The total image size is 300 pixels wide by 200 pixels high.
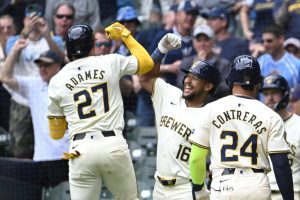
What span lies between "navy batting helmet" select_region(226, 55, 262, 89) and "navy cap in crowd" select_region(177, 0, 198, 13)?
424cm

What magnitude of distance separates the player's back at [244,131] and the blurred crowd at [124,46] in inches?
137

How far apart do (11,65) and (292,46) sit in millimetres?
3330

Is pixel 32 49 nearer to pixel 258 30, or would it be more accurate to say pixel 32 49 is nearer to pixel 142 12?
pixel 142 12

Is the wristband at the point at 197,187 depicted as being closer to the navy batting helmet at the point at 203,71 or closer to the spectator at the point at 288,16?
the navy batting helmet at the point at 203,71

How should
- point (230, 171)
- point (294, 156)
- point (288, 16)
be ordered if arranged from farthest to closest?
point (288, 16) → point (294, 156) → point (230, 171)

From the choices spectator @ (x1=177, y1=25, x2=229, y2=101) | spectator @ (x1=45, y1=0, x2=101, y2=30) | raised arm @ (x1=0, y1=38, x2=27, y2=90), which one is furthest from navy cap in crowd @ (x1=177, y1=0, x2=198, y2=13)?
raised arm @ (x1=0, y1=38, x2=27, y2=90)

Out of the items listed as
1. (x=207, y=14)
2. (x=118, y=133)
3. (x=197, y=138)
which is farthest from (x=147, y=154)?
(x=197, y=138)

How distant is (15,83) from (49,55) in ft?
1.93

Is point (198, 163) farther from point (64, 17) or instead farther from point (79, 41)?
point (64, 17)

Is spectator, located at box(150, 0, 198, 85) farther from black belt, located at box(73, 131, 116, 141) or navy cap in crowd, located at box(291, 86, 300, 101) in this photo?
black belt, located at box(73, 131, 116, 141)

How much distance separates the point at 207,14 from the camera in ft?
36.7

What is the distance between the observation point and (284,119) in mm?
8297

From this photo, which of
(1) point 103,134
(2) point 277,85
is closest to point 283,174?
(1) point 103,134

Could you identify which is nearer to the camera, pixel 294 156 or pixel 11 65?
pixel 294 156
